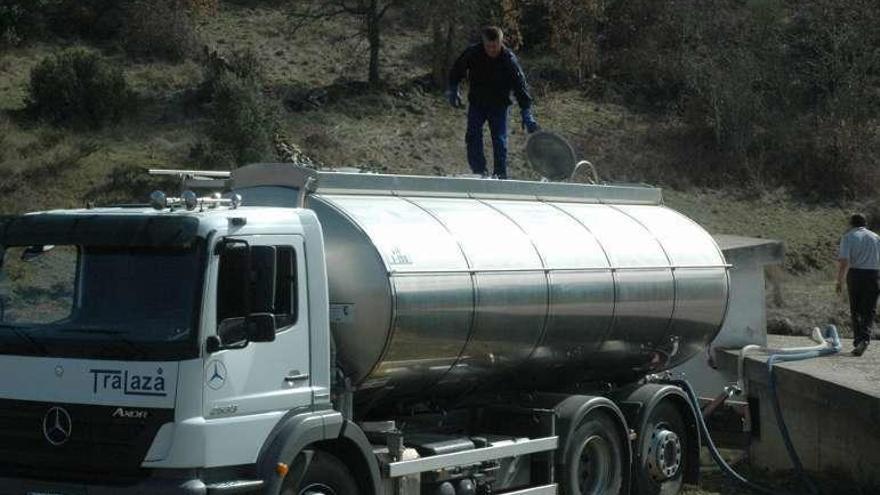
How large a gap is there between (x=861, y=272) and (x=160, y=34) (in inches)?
783

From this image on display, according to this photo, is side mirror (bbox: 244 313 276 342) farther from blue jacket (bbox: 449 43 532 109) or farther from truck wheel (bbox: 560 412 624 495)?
blue jacket (bbox: 449 43 532 109)

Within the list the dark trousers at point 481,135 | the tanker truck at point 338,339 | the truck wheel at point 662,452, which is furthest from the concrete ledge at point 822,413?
the dark trousers at point 481,135

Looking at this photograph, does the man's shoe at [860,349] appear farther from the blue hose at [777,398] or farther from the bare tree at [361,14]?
the bare tree at [361,14]

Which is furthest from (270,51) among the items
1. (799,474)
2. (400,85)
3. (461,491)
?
(461,491)

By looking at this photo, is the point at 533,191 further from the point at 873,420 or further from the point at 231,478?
the point at 231,478

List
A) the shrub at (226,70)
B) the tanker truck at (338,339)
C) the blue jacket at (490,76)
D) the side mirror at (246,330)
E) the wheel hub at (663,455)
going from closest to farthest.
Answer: the tanker truck at (338,339) < the side mirror at (246,330) < the wheel hub at (663,455) < the blue jacket at (490,76) < the shrub at (226,70)

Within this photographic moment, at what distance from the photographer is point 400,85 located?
109ft

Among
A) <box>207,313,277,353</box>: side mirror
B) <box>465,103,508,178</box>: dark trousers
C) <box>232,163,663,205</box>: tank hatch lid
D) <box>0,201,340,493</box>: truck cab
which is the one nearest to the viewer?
<box>0,201,340,493</box>: truck cab

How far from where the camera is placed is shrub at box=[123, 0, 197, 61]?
33281 millimetres

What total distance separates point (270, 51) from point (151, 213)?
2618 cm

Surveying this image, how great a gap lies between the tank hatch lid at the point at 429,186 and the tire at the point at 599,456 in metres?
2.17

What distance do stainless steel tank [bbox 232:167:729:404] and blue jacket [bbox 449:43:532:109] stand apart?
1.79 m

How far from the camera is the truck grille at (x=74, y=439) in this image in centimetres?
878

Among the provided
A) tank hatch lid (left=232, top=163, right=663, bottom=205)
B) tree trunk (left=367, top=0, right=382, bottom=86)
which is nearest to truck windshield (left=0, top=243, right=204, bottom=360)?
tank hatch lid (left=232, top=163, right=663, bottom=205)
